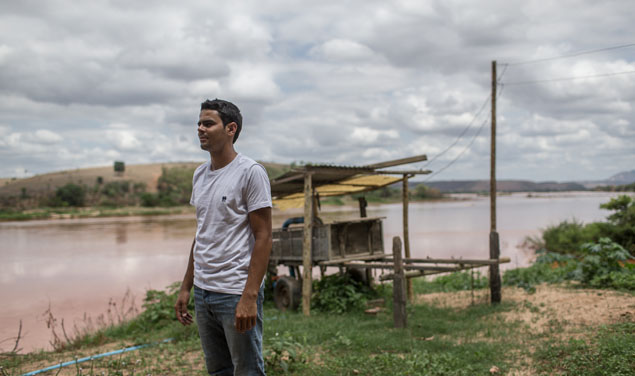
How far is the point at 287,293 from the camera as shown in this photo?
10.5m

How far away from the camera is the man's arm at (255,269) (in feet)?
8.22

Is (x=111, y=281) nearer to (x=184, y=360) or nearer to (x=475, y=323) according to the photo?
(x=184, y=360)

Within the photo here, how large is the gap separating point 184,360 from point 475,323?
473 centimetres

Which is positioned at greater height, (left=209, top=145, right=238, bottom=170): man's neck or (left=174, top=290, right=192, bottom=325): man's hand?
(left=209, top=145, right=238, bottom=170): man's neck

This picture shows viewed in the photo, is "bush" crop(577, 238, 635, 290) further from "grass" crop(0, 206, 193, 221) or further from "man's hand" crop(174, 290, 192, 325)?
"grass" crop(0, 206, 193, 221)

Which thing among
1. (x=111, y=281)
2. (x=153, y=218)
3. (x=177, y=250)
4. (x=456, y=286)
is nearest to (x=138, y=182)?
(x=153, y=218)

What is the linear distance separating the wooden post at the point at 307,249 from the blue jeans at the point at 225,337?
6.59 meters

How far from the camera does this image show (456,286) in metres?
12.6

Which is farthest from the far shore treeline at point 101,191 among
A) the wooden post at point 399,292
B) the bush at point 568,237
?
the wooden post at point 399,292

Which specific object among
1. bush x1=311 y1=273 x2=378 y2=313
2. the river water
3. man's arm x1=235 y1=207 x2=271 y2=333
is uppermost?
man's arm x1=235 y1=207 x2=271 y2=333

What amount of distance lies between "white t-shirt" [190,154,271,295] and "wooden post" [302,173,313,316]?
22.1 ft

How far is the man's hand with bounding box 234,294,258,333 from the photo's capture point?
250cm

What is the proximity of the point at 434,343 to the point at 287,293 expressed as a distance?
4535 millimetres

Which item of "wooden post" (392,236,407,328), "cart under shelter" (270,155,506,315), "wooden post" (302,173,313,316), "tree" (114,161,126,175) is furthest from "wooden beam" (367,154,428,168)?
"tree" (114,161,126,175)
